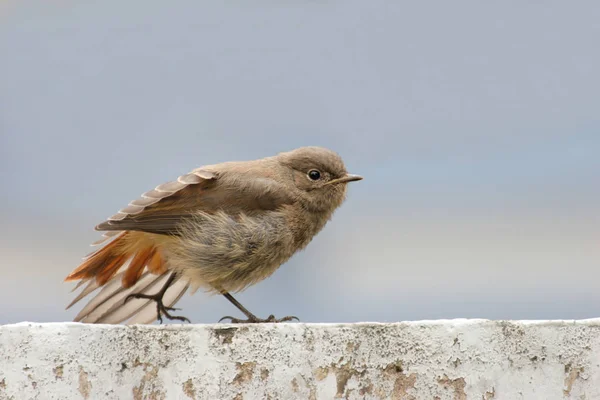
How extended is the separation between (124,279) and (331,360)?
7.38 ft

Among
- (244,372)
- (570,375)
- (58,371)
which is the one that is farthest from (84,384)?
(570,375)

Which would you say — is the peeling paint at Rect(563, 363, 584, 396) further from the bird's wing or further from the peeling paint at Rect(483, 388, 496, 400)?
the bird's wing

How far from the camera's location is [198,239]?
5.15 metres

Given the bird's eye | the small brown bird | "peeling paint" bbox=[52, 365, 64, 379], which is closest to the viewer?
"peeling paint" bbox=[52, 365, 64, 379]

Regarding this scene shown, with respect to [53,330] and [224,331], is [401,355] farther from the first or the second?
[53,330]

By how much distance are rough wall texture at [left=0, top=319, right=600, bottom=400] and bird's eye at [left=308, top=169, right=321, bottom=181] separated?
91.5 inches

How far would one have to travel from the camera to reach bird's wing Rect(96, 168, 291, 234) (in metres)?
4.91

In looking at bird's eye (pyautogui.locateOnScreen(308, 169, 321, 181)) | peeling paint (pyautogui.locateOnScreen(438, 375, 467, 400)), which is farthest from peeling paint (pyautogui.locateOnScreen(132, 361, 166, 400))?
bird's eye (pyautogui.locateOnScreen(308, 169, 321, 181))

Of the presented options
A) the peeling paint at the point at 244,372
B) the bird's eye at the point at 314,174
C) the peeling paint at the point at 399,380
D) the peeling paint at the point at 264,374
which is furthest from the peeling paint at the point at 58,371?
the bird's eye at the point at 314,174

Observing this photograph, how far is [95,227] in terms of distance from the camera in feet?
15.7

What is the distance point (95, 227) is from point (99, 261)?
1.79 ft

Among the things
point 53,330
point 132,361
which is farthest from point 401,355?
Answer: point 53,330

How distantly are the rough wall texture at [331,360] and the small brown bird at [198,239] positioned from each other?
1.36 metres

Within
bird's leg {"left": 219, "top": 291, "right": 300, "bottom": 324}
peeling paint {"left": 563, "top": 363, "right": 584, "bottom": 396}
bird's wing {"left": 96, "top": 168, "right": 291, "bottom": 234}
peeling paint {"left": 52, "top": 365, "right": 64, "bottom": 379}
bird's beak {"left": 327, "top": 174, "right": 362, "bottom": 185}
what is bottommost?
peeling paint {"left": 52, "top": 365, "right": 64, "bottom": 379}
